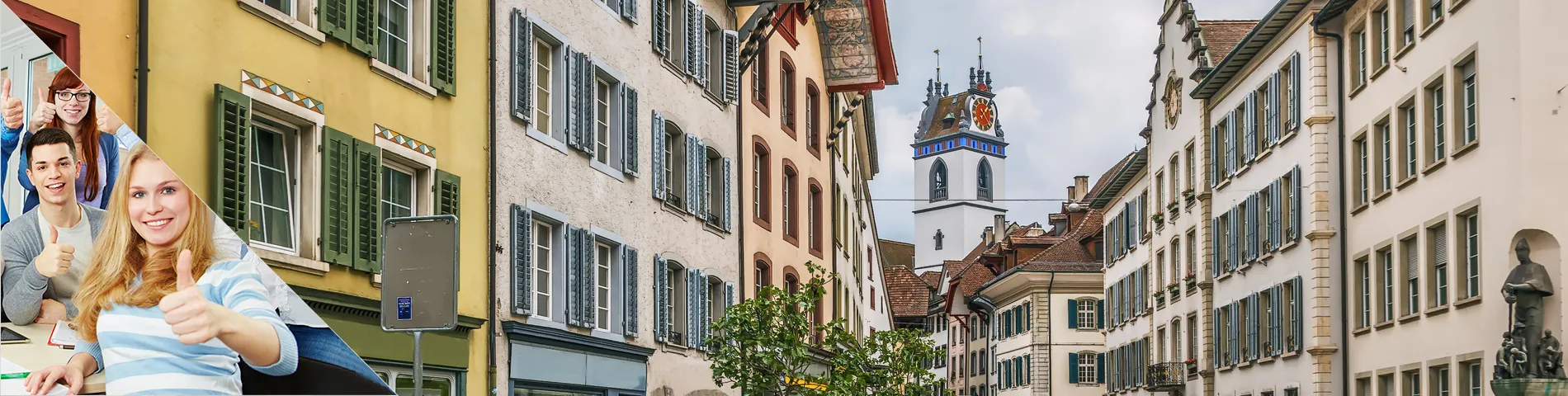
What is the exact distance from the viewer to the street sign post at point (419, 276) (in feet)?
32.8

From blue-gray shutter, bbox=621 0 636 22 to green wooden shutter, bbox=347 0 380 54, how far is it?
23.6 ft

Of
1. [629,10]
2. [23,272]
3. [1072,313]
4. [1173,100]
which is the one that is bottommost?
[23,272]

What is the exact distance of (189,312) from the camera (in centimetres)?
576

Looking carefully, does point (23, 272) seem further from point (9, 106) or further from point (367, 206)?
point (367, 206)

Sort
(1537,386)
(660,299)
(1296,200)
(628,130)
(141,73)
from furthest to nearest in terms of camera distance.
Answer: (1296,200)
(1537,386)
(660,299)
(628,130)
(141,73)

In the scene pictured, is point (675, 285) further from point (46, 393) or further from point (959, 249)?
point (959, 249)

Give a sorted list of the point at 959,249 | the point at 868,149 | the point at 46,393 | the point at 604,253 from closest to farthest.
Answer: the point at 46,393, the point at 604,253, the point at 868,149, the point at 959,249

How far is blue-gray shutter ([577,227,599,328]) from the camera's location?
20219 millimetres

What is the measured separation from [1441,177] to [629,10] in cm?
1349

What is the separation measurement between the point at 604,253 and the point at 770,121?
32.6 feet

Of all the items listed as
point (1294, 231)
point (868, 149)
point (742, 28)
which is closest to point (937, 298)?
point (868, 149)

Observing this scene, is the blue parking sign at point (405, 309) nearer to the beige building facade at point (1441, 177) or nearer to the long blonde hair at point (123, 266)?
the long blonde hair at point (123, 266)

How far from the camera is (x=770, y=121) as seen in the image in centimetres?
3133

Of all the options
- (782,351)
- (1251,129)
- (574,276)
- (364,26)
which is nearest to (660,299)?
(782,351)
